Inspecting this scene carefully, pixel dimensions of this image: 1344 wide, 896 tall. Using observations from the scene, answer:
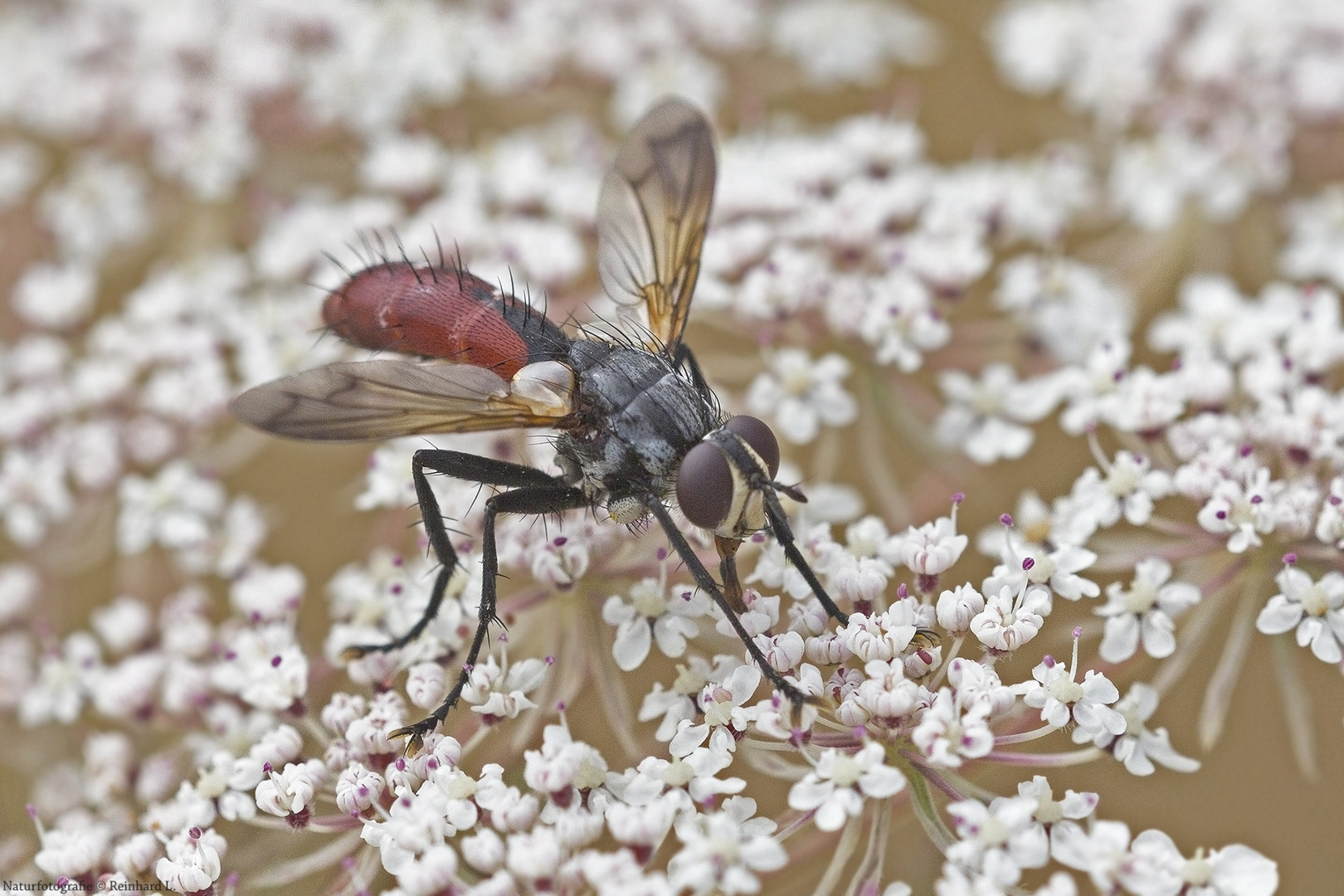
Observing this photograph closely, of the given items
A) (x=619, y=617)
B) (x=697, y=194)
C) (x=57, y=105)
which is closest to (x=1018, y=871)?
(x=619, y=617)

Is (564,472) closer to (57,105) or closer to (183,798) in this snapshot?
(183,798)

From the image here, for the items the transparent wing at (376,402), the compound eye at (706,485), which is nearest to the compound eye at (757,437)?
the compound eye at (706,485)

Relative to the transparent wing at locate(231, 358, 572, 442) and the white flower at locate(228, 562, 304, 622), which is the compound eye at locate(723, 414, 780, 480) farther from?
the white flower at locate(228, 562, 304, 622)

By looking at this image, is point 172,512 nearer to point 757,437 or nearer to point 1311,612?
point 757,437

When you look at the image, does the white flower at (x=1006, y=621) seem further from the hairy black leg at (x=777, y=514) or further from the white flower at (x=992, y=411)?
the white flower at (x=992, y=411)

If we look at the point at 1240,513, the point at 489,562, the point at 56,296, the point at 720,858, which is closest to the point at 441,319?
the point at 489,562

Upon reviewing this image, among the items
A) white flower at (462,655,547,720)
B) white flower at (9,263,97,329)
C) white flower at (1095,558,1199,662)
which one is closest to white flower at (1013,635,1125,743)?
white flower at (1095,558,1199,662)
